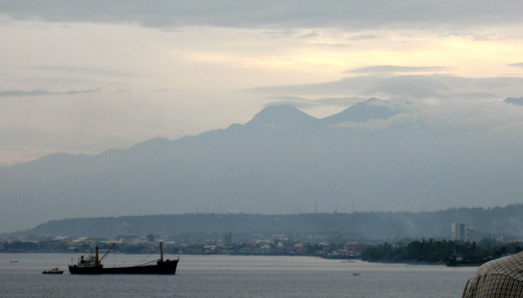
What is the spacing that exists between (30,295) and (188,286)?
64.5 feet

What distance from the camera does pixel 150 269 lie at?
141125 millimetres

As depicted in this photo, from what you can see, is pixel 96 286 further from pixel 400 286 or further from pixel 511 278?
pixel 511 278

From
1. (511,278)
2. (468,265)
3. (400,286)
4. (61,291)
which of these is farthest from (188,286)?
(511,278)

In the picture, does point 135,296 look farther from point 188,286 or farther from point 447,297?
point 447,297

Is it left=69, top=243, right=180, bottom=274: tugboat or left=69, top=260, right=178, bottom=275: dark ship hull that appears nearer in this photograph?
left=69, top=243, right=180, bottom=274: tugboat

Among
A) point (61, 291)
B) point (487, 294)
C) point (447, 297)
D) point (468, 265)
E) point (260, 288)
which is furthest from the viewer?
point (468, 265)

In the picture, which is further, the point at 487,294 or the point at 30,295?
the point at 30,295

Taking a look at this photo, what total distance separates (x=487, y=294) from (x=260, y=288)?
335ft

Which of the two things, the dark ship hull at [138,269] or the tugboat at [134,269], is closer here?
the tugboat at [134,269]

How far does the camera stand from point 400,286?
11125 cm

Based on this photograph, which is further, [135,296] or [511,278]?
[135,296]

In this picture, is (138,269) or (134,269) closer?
(134,269)

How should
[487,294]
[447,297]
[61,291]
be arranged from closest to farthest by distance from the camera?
[487,294] → [447,297] → [61,291]

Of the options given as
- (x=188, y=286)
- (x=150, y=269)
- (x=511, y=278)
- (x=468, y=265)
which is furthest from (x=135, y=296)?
(x=468, y=265)
